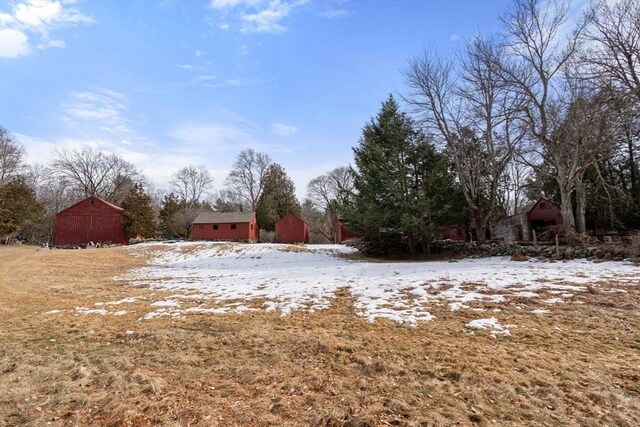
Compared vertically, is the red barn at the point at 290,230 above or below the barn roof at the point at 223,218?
below

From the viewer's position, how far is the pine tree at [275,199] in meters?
41.8

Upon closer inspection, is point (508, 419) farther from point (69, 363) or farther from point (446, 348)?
point (69, 363)

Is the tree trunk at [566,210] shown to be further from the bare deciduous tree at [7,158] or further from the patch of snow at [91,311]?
the bare deciduous tree at [7,158]

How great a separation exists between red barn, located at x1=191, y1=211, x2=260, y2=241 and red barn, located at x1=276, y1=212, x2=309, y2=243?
322 centimetres

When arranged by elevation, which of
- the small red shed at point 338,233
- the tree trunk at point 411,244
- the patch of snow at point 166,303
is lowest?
the patch of snow at point 166,303

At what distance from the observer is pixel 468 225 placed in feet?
64.7

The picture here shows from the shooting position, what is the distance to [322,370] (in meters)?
3.71

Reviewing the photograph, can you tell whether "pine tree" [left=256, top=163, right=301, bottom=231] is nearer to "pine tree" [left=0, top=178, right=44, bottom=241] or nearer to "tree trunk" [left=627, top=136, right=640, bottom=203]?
"pine tree" [left=0, top=178, right=44, bottom=241]

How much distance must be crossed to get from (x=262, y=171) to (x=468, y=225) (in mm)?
36795

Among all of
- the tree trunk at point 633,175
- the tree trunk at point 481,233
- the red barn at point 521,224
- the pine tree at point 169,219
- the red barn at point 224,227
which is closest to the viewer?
the tree trunk at point 481,233

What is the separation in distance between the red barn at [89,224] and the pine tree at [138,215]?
0.81 m

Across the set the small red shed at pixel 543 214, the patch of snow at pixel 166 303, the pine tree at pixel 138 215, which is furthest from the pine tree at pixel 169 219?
the small red shed at pixel 543 214

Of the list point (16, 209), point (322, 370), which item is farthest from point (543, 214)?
point (16, 209)

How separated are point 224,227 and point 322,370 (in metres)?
33.6
